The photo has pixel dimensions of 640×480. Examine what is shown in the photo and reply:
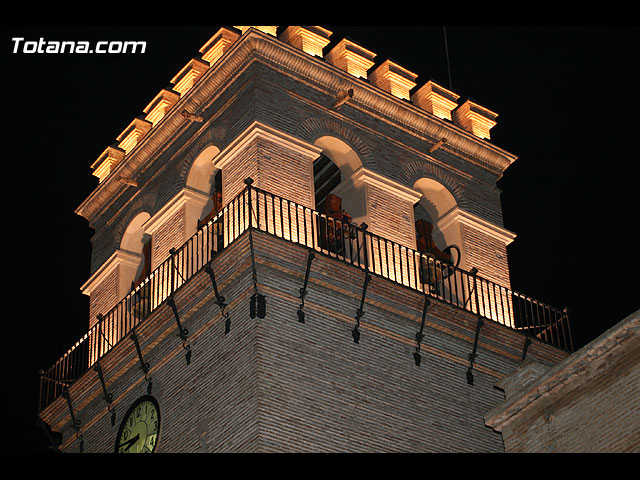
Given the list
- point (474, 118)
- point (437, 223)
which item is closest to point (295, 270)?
point (437, 223)

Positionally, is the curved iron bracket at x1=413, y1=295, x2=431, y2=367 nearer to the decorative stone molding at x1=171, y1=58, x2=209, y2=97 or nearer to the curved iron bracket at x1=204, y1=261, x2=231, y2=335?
the curved iron bracket at x1=204, y1=261, x2=231, y2=335

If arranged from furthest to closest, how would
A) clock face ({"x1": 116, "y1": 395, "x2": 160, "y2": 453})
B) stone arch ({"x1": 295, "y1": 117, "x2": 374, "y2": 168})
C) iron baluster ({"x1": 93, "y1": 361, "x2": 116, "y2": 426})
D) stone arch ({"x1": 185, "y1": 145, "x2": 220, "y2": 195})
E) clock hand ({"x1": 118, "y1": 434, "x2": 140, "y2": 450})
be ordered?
stone arch ({"x1": 185, "y1": 145, "x2": 220, "y2": 195}), stone arch ({"x1": 295, "y1": 117, "x2": 374, "y2": 168}), iron baluster ({"x1": 93, "y1": 361, "x2": 116, "y2": 426}), clock hand ({"x1": 118, "y1": 434, "x2": 140, "y2": 450}), clock face ({"x1": 116, "y1": 395, "x2": 160, "y2": 453})

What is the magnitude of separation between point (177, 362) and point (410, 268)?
450cm

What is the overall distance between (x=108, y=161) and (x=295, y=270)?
309 inches

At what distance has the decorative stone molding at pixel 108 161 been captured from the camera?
29328mm

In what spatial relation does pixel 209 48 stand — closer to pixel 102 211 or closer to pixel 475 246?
pixel 102 211

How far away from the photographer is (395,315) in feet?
79.5

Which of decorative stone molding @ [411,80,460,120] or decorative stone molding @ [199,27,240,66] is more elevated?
decorative stone molding @ [199,27,240,66]

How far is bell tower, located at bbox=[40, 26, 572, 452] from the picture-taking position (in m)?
22.7

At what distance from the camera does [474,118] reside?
95.5 feet

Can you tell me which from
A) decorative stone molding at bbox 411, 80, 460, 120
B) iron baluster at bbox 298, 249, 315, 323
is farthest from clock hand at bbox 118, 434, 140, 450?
decorative stone molding at bbox 411, 80, 460, 120

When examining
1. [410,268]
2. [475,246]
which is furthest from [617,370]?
[475,246]

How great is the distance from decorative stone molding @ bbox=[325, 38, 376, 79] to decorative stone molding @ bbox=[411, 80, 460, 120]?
136cm

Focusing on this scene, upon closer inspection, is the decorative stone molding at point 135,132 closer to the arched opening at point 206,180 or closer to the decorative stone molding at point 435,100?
the arched opening at point 206,180
